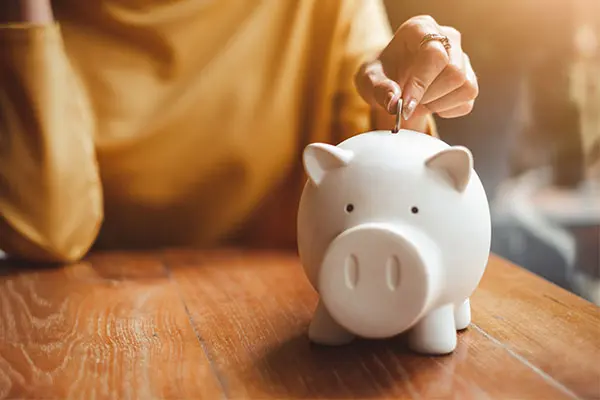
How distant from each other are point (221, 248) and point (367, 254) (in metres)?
0.53

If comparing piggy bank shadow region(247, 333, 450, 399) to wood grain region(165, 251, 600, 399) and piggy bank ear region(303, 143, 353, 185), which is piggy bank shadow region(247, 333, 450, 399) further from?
piggy bank ear region(303, 143, 353, 185)

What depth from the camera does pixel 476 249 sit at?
569mm

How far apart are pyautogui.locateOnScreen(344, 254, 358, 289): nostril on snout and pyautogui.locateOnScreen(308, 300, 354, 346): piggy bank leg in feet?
0.27

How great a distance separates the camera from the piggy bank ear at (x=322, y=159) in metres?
0.57

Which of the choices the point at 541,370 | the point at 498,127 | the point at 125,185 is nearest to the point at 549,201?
the point at 498,127

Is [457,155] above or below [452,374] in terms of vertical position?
above

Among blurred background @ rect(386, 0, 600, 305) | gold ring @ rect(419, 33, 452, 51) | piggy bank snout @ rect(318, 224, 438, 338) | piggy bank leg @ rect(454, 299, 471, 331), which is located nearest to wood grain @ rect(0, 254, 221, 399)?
piggy bank snout @ rect(318, 224, 438, 338)

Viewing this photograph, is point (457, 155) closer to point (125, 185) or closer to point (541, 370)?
point (541, 370)

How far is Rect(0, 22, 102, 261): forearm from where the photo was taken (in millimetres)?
906

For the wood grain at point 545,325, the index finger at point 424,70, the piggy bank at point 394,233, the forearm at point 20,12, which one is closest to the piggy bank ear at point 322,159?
the piggy bank at point 394,233

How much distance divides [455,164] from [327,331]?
6.8 inches

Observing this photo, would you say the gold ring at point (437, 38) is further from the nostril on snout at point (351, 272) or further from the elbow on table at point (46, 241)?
the elbow on table at point (46, 241)

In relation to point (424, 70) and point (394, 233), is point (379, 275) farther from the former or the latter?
point (424, 70)

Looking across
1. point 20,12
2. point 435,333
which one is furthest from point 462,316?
point 20,12
